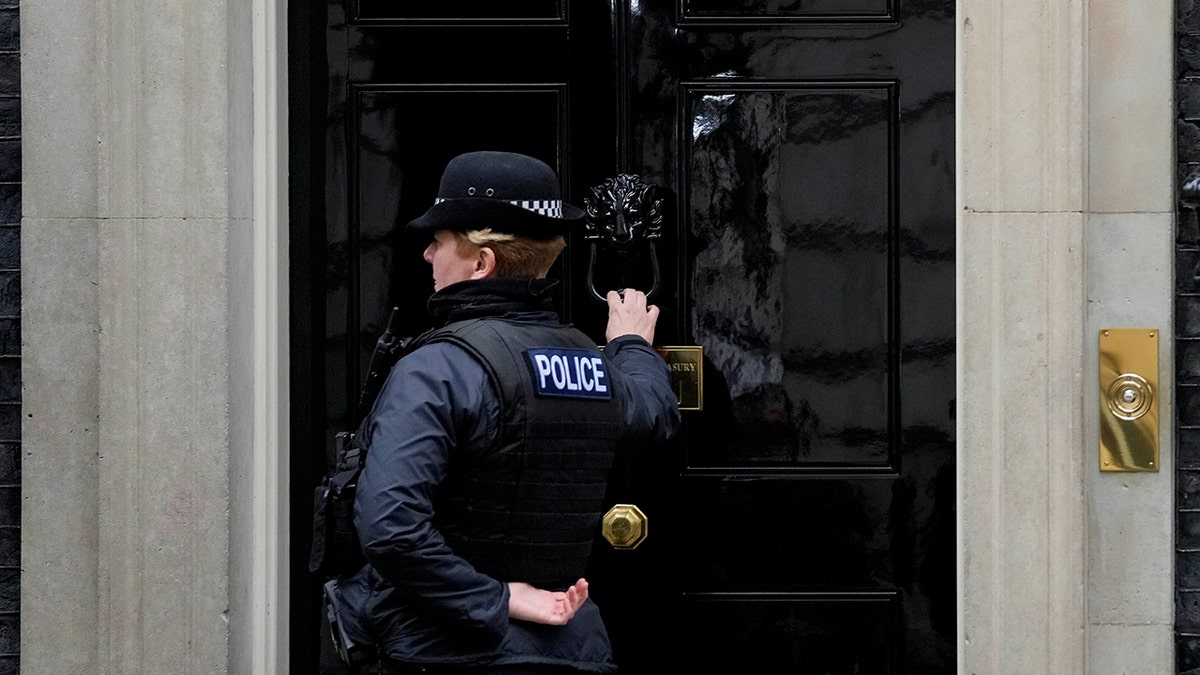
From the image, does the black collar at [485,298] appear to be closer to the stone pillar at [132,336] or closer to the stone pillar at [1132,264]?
the stone pillar at [132,336]

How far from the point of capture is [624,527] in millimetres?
3857

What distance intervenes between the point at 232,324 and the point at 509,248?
41.1 inches

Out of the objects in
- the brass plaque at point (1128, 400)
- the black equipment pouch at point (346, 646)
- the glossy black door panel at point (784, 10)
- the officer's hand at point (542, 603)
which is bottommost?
the black equipment pouch at point (346, 646)

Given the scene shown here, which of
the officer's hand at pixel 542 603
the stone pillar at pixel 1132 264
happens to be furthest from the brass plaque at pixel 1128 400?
the officer's hand at pixel 542 603

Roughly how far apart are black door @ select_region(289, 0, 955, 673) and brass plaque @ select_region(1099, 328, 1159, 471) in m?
0.42

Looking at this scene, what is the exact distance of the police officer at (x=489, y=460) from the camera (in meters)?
2.73

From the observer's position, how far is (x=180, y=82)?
144 inches

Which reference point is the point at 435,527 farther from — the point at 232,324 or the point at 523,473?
the point at 232,324

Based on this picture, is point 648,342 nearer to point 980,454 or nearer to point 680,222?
point 680,222

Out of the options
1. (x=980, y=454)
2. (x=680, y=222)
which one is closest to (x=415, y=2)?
(x=680, y=222)

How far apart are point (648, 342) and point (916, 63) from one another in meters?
1.10

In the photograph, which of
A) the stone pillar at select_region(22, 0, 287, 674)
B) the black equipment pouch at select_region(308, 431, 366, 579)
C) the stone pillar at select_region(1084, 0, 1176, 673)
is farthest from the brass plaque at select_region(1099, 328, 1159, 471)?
the stone pillar at select_region(22, 0, 287, 674)

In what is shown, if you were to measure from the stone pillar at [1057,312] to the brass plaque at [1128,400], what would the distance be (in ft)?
0.11

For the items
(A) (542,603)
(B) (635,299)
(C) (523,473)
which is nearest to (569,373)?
(C) (523,473)
